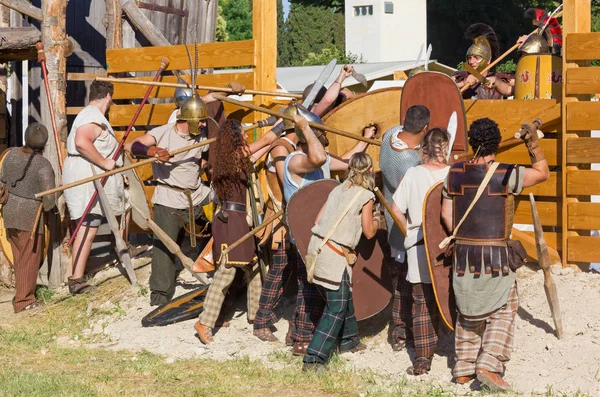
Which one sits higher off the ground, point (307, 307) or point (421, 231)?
point (421, 231)

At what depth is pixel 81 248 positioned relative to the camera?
10156mm

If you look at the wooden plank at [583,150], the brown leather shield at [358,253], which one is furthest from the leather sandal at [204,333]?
the wooden plank at [583,150]

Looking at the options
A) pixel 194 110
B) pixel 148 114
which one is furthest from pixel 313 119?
pixel 148 114

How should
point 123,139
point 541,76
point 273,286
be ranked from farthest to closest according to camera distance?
1. point 123,139
2. point 541,76
3. point 273,286

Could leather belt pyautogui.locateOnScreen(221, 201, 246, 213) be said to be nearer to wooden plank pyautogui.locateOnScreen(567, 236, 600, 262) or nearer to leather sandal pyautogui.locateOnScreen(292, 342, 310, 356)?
leather sandal pyautogui.locateOnScreen(292, 342, 310, 356)

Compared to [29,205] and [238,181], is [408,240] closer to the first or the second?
A: [238,181]

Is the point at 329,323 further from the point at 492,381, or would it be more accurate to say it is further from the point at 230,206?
the point at 230,206

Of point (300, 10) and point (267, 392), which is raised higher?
point (300, 10)

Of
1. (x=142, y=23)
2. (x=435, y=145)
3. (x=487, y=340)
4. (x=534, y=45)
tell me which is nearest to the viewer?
(x=487, y=340)

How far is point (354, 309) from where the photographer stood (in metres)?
7.51

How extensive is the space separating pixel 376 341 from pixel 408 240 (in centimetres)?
108

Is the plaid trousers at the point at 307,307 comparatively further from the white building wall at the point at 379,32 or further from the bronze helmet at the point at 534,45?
the white building wall at the point at 379,32

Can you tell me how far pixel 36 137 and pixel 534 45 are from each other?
461cm

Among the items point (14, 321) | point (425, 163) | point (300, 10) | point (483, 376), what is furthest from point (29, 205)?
point (300, 10)
